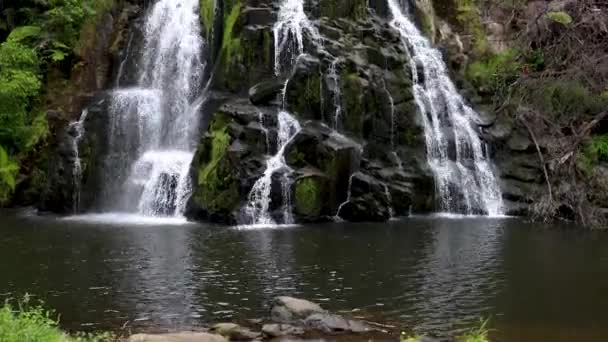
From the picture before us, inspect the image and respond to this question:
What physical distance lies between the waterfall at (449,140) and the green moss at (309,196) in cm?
463

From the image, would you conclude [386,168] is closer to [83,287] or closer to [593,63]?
[593,63]

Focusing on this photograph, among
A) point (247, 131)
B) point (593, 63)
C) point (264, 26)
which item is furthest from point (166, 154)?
point (593, 63)

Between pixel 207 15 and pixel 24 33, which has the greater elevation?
pixel 207 15

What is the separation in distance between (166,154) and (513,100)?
13195mm

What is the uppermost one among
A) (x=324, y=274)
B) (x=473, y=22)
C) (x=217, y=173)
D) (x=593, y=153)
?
(x=473, y=22)

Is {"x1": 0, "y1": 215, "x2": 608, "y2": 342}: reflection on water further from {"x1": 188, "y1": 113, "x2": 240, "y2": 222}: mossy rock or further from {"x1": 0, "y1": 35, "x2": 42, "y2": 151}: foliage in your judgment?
{"x1": 0, "y1": 35, "x2": 42, "y2": 151}: foliage

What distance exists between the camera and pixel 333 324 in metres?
12.0

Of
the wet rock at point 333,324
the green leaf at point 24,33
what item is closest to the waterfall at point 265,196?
the wet rock at point 333,324

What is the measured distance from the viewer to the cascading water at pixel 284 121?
2322 centimetres

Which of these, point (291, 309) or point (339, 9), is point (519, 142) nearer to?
point (339, 9)

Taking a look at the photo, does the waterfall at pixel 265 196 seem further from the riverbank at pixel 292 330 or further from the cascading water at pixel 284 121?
the riverbank at pixel 292 330

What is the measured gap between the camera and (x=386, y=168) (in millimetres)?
24984

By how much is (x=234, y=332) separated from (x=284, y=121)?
14.1 m

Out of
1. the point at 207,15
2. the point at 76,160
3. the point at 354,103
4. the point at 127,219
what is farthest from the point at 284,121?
the point at 76,160
